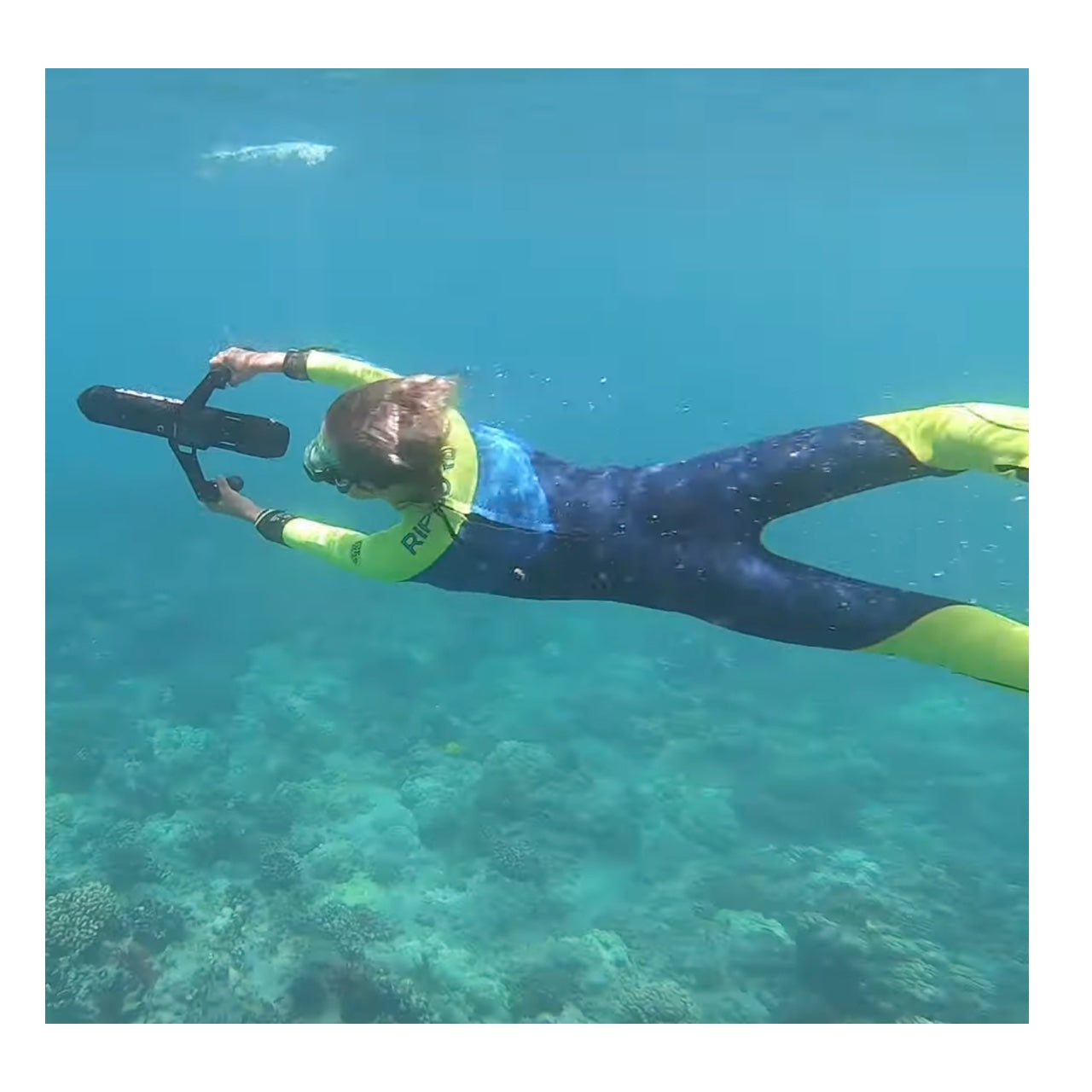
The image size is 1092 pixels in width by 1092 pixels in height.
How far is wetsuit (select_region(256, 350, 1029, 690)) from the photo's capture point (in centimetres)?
322

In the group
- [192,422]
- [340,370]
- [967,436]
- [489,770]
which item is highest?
[340,370]

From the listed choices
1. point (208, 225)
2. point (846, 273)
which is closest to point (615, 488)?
point (208, 225)

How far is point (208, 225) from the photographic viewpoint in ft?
127

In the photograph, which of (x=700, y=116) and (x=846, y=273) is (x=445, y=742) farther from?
(x=846, y=273)

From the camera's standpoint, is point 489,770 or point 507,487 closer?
point 507,487

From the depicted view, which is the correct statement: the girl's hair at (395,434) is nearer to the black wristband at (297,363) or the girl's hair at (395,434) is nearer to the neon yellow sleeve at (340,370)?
the neon yellow sleeve at (340,370)

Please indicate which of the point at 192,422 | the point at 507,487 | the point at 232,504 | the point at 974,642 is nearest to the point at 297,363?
the point at 192,422

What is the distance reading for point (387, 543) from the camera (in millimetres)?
3447

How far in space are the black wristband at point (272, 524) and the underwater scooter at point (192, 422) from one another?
24 centimetres

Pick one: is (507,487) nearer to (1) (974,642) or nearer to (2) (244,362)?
(2) (244,362)

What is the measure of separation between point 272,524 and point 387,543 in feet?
2.26

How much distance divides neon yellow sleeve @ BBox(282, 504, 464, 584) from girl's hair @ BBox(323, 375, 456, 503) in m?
0.12

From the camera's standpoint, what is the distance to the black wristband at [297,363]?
402 centimetres

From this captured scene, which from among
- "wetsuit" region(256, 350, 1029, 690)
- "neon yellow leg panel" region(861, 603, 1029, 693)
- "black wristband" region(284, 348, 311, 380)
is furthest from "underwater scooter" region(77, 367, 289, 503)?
"neon yellow leg panel" region(861, 603, 1029, 693)
